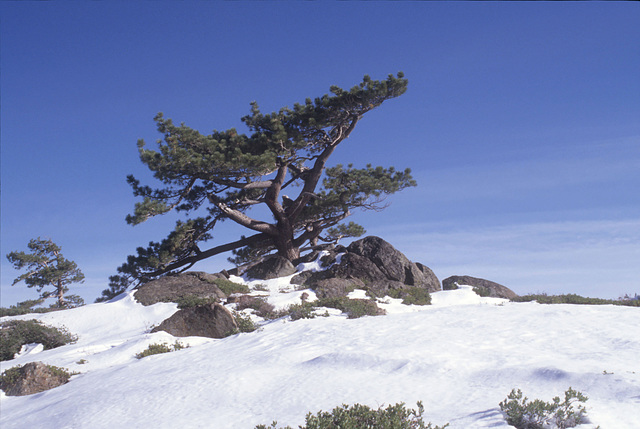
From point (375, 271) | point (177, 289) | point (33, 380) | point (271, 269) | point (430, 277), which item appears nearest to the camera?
point (33, 380)

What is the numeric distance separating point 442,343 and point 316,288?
927cm

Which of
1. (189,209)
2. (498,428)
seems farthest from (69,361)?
(189,209)

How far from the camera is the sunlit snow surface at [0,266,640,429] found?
6.39 m

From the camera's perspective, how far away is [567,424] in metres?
5.42

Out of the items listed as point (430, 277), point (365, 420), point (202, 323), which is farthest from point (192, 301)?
point (365, 420)

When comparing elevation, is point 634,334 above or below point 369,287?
below

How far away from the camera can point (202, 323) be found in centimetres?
1311

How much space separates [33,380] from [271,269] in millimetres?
12502

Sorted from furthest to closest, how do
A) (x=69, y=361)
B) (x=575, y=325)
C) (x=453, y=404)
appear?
1. (x=69, y=361)
2. (x=575, y=325)
3. (x=453, y=404)

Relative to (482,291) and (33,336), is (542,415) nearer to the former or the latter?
(482,291)

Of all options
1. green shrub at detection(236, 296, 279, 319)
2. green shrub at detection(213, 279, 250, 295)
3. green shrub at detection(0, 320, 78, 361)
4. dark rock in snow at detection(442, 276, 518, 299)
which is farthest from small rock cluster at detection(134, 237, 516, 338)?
green shrub at detection(0, 320, 78, 361)

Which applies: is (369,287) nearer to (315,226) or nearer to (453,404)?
(315,226)

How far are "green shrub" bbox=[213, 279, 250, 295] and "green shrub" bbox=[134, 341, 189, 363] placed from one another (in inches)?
281

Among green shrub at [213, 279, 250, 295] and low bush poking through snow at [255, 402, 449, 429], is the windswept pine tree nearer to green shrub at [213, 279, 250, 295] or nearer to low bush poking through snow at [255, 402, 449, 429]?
green shrub at [213, 279, 250, 295]
